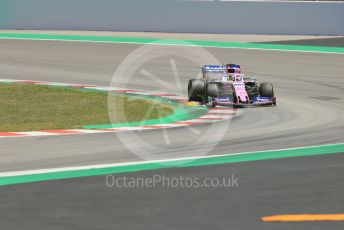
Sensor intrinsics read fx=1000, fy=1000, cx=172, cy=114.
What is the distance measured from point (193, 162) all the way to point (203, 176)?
1110 mm

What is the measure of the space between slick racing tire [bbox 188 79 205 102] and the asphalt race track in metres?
1.23

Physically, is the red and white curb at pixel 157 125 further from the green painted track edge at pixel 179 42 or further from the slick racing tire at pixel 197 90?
the green painted track edge at pixel 179 42

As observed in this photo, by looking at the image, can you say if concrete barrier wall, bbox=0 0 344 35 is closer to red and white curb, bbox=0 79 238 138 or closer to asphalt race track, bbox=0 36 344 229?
asphalt race track, bbox=0 36 344 229

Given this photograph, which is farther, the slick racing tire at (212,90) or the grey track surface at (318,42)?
the grey track surface at (318,42)

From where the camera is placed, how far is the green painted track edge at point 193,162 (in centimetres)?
1119

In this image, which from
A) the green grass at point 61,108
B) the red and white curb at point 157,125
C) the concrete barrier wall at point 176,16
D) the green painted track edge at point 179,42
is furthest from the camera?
the concrete barrier wall at point 176,16

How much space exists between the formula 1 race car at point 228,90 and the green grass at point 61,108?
2.44 feet

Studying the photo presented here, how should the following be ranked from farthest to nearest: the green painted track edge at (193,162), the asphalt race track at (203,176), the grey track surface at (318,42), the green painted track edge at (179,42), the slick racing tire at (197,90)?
the grey track surface at (318,42) < the green painted track edge at (179,42) < the slick racing tire at (197,90) < the green painted track edge at (193,162) < the asphalt race track at (203,176)

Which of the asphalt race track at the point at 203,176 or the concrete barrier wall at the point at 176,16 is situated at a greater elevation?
the asphalt race track at the point at 203,176

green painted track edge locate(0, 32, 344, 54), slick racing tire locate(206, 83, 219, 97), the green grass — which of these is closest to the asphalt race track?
slick racing tire locate(206, 83, 219, 97)

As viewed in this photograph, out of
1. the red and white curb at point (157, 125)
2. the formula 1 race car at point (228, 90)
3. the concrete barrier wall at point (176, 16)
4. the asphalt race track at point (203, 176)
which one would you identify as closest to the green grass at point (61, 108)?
the red and white curb at point (157, 125)

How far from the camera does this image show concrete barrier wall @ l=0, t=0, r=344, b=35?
37875 millimetres

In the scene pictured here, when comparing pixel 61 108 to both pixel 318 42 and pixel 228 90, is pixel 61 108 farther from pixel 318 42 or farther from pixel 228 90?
pixel 318 42

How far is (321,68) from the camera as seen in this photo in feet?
87.2
